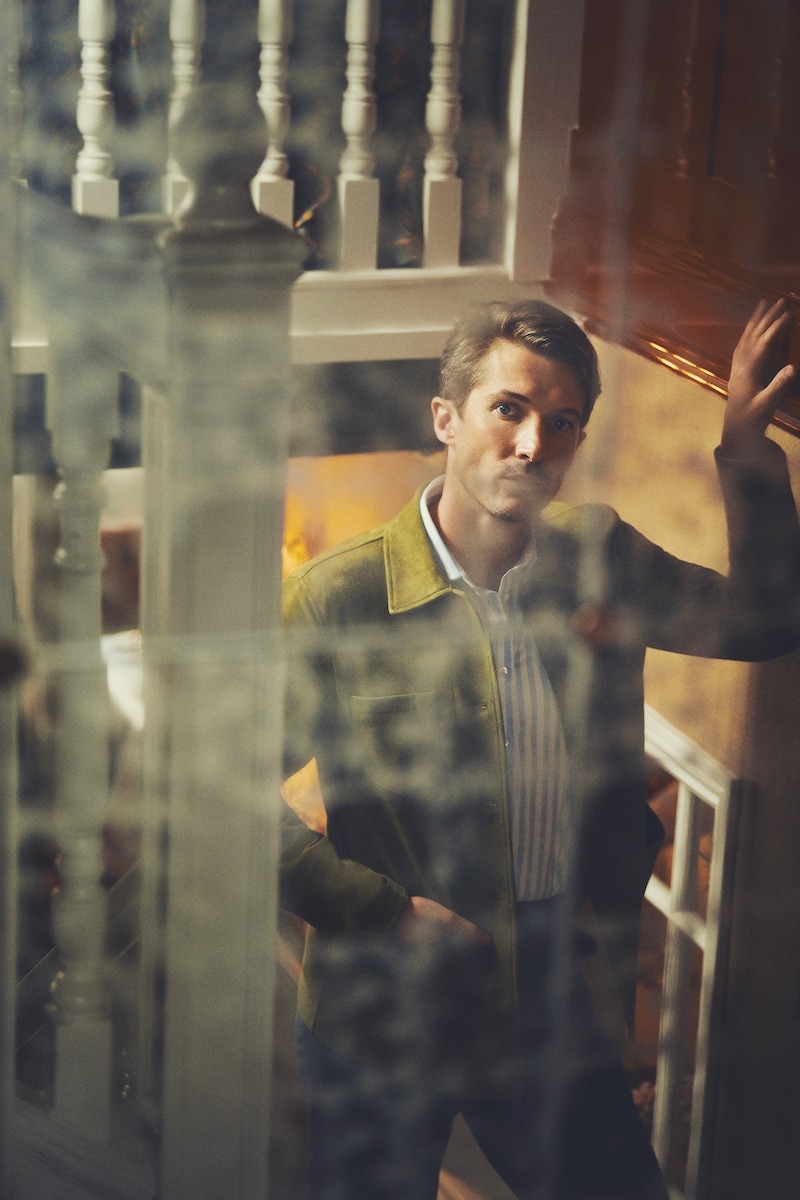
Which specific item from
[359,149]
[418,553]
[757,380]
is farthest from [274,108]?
[757,380]

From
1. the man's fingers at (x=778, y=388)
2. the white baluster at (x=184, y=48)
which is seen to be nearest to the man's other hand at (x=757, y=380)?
the man's fingers at (x=778, y=388)

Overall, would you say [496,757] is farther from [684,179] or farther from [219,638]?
[684,179]

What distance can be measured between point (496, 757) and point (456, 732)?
4 centimetres

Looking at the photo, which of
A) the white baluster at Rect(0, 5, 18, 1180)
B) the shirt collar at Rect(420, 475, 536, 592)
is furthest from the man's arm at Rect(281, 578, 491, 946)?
the white baluster at Rect(0, 5, 18, 1180)

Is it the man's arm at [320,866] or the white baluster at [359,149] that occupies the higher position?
the white baluster at [359,149]

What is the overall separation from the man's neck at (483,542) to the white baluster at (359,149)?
0.73ft

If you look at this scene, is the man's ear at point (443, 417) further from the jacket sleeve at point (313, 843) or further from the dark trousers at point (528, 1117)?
the dark trousers at point (528, 1117)

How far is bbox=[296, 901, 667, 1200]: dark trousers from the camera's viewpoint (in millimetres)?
1220

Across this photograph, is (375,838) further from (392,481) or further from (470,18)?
(470,18)

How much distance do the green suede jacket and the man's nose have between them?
0.06 meters

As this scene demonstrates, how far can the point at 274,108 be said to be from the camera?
1.00m

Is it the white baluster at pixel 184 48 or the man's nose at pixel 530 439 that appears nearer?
the white baluster at pixel 184 48

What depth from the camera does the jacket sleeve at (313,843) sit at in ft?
3.60

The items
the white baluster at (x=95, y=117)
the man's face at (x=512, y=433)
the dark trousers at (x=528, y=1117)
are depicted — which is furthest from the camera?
the dark trousers at (x=528, y=1117)
